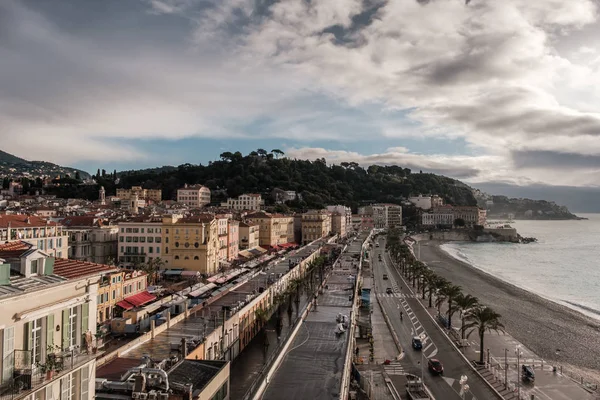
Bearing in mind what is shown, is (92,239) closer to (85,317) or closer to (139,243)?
(139,243)

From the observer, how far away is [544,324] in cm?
4591

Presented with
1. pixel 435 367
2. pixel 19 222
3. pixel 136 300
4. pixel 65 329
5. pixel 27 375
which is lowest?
pixel 435 367

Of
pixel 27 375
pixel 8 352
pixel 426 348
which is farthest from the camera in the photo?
pixel 426 348

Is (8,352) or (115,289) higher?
(8,352)

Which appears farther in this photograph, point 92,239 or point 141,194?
point 141,194

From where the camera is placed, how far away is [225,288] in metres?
43.7

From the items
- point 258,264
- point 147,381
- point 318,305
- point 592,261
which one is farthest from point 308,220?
point 147,381

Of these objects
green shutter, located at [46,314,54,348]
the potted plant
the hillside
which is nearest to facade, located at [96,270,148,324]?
green shutter, located at [46,314,54,348]

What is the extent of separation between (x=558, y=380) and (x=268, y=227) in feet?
219

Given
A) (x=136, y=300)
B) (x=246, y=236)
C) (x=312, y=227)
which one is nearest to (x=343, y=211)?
(x=312, y=227)

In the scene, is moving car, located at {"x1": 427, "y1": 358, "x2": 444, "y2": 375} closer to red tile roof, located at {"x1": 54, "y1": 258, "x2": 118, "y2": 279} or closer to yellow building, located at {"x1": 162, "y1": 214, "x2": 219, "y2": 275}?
red tile roof, located at {"x1": 54, "y1": 258, "x2": 118, "y2": 279}

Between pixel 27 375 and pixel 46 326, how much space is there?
117 cm

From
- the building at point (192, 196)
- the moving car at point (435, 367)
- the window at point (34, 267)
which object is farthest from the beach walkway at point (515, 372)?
the building at point (192, 196)

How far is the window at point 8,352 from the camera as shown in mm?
8352
